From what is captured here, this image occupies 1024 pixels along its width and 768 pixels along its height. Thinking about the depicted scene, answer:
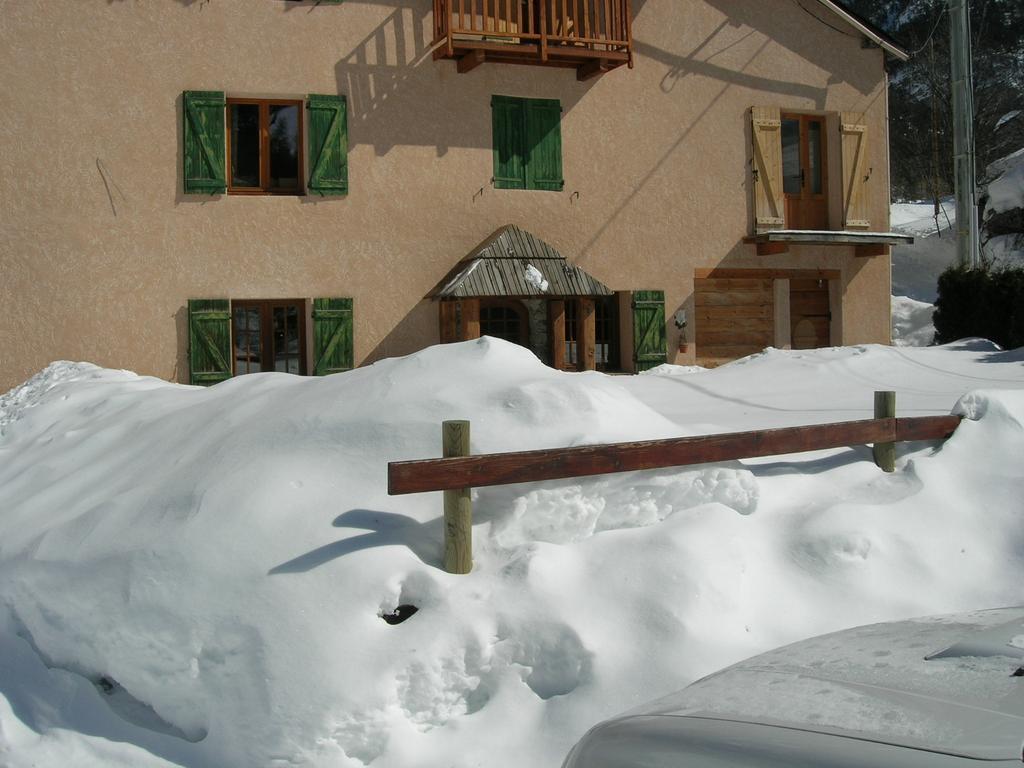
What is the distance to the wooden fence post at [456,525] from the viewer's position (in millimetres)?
4719

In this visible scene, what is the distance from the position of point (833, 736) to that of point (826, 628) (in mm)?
2820

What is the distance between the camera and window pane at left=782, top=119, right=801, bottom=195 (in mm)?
14914

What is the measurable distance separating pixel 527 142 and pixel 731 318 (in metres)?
3.98

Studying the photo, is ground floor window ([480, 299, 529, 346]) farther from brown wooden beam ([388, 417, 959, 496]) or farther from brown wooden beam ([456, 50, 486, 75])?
brown wooden beam ([388, 417, 959, 496])

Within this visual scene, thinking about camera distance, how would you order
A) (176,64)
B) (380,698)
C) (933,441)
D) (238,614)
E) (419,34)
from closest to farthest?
1. (380,698)
2. (238,614)
3. (933,441)
4. (176,64)
5. (419,34)

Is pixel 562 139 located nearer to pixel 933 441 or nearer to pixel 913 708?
pixel 933 441

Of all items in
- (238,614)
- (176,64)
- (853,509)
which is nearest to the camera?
(238,614)

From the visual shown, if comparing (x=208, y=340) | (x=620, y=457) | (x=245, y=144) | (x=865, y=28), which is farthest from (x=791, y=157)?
(x=620, y=457)

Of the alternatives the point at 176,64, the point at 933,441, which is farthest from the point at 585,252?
the point at 933,441

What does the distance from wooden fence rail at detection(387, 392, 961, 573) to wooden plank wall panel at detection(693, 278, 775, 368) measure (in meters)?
8.61

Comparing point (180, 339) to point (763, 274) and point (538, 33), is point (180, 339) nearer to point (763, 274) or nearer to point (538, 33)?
point (538, 33)

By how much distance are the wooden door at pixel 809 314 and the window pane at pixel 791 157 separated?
1455mm

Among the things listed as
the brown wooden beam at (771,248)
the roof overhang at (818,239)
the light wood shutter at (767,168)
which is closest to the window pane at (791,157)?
the light wood shutter at (767,168)

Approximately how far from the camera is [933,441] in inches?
249
